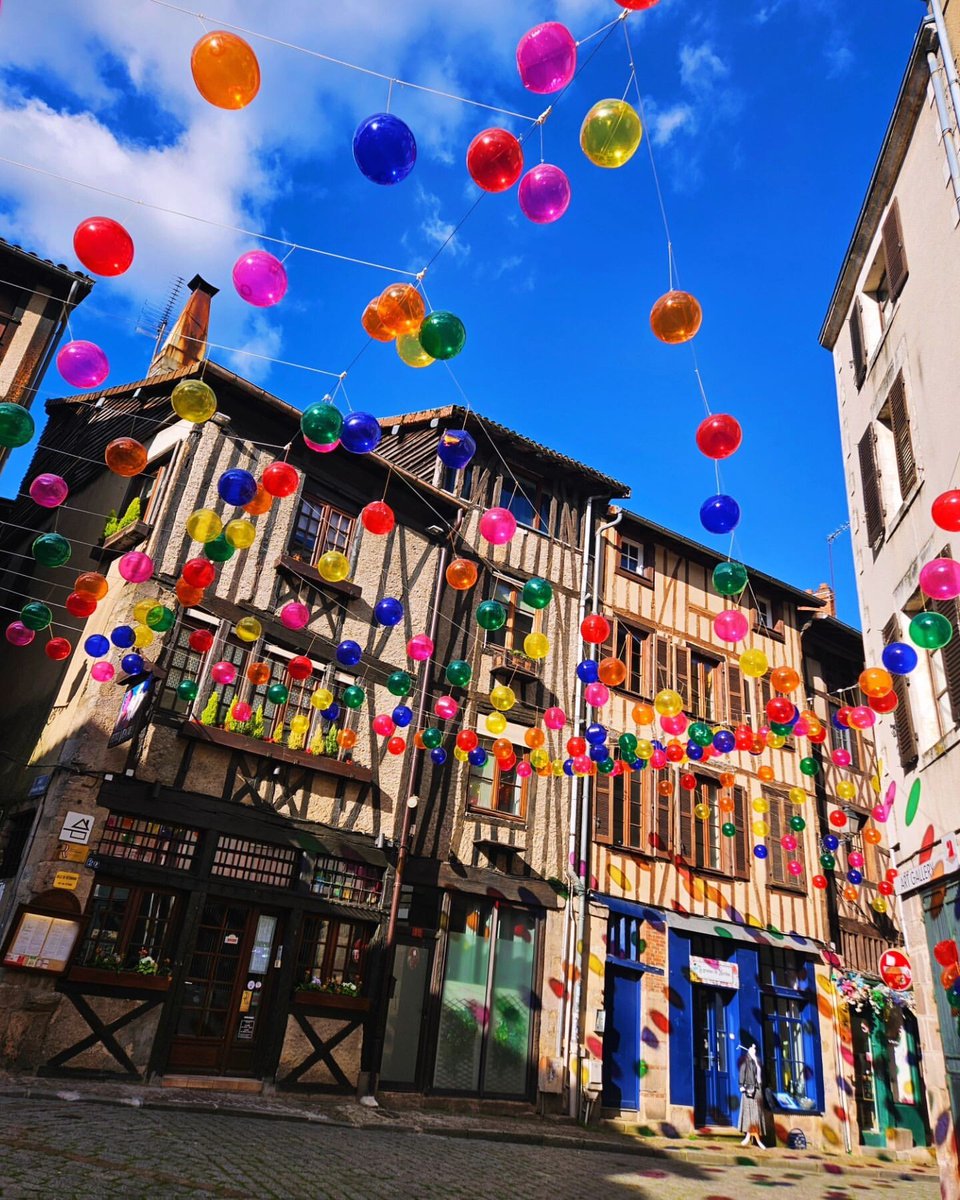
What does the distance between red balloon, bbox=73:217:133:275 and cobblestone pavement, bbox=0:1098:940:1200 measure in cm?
538

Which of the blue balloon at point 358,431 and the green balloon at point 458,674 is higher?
the blue balloon at point 358,431

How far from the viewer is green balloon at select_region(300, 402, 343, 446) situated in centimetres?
618

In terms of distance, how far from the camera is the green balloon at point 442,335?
5.53 meters

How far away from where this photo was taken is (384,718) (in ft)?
35.2

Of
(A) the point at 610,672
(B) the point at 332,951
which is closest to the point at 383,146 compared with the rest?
(A) the point at 610,672

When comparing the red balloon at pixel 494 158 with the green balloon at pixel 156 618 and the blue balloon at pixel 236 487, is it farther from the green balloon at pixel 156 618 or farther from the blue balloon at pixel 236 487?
the green balloon at pixel 156 618

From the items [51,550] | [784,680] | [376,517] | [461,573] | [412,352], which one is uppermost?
[412,352]

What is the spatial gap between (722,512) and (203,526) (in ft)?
15.6

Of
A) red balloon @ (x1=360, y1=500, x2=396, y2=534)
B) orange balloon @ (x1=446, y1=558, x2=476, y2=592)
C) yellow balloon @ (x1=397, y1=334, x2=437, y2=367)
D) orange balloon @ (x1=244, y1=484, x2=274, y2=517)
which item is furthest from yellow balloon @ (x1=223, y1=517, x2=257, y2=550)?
yellow balloon @ (x1=397, y1=334, x2=437, y2=367)

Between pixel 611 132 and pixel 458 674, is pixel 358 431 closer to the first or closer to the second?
pixel 611 132

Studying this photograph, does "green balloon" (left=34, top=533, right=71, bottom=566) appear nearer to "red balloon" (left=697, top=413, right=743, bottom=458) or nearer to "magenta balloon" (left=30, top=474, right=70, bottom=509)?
"magenta balloon" (left=30, top=474, right=70, bottom=509)

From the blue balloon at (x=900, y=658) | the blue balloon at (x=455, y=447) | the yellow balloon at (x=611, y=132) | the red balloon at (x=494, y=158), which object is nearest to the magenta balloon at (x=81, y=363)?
the blue balloon at (x=455, y=447)

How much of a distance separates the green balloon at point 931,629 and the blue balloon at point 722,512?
165 centimetres

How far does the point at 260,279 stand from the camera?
17.5 feet
